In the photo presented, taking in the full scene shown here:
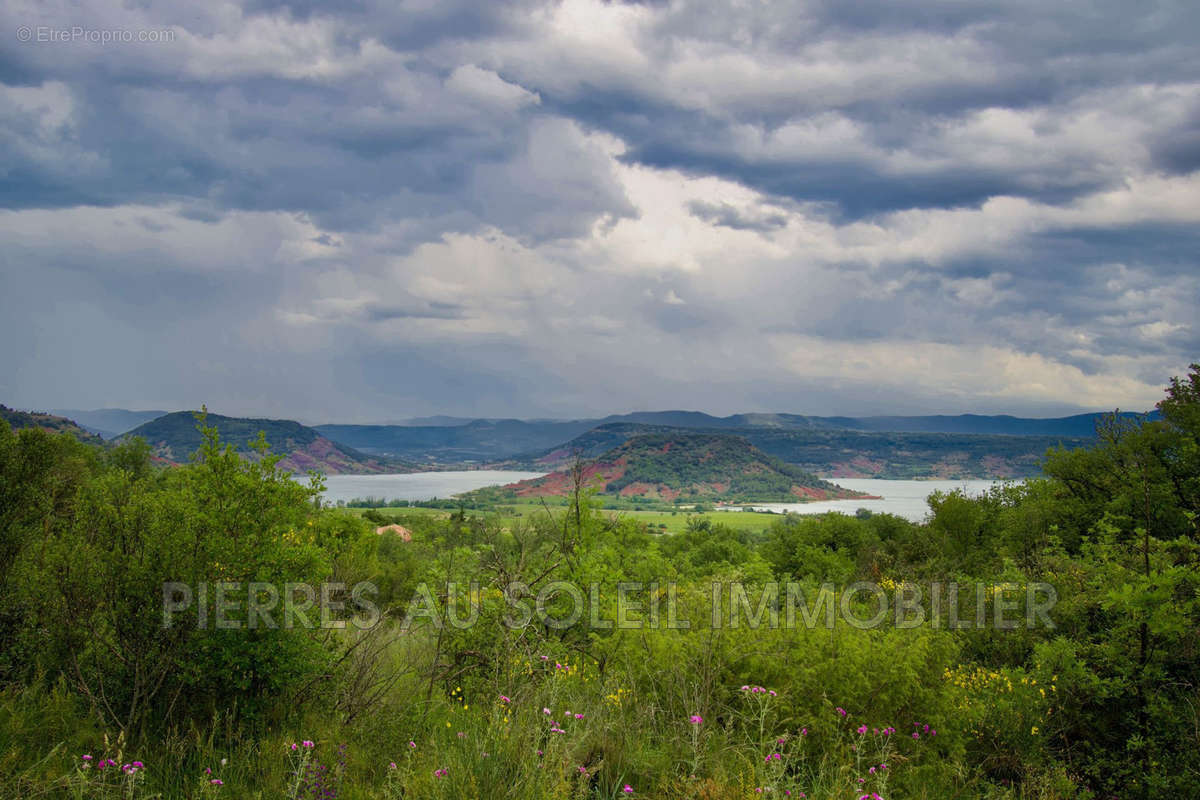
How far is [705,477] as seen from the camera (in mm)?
178125

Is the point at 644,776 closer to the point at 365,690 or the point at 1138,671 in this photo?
→ the point at 365,690

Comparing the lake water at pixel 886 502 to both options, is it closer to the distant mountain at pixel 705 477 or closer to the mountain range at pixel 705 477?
the mountain range at pixel 705 477

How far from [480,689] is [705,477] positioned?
175m

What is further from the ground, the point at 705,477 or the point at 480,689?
the point at 480,689

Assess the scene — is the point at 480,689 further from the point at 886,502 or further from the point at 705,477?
the point at 705,477

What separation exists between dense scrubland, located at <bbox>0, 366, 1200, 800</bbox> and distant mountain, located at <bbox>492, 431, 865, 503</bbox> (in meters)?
139

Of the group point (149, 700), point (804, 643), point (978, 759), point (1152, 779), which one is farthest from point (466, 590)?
point (1152, 779)

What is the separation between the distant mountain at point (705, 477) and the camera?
536 ft

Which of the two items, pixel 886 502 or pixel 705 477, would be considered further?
pixel 705 477

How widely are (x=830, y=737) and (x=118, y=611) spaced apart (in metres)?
5.44

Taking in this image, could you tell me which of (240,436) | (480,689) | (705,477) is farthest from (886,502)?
(480,689)

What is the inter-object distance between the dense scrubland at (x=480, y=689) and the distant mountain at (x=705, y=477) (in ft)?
456

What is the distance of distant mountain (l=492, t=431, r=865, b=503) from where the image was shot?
163500 mm

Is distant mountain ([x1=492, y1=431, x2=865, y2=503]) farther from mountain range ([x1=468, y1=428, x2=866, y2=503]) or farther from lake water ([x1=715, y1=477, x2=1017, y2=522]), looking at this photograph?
lake water ([x1=715, y1=477, x2=1017, y2=522])
